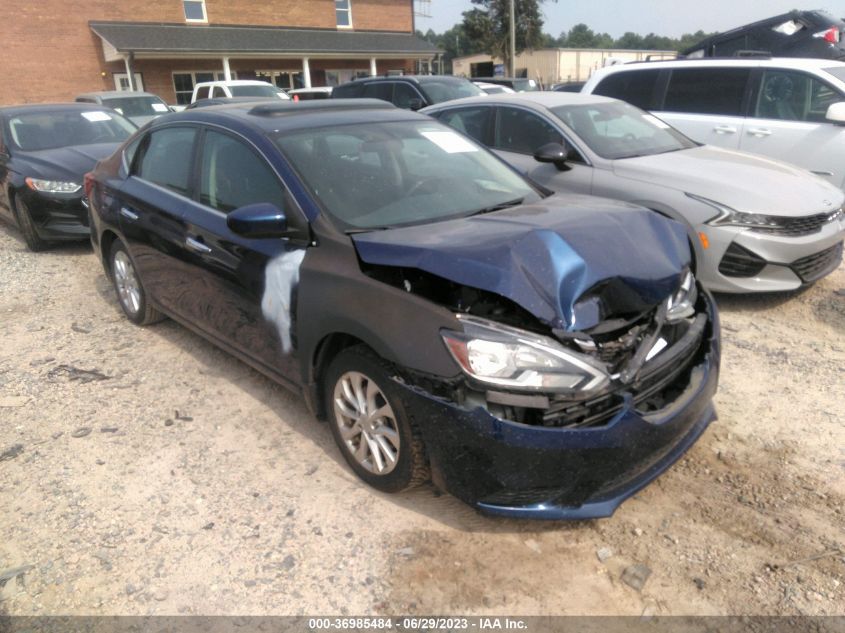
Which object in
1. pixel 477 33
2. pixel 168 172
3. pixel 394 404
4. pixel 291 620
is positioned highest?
pixel 477 33

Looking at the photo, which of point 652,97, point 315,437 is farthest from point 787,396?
point 652,97

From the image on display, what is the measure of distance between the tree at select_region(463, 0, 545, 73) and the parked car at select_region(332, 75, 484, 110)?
112ft

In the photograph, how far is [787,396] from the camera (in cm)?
380

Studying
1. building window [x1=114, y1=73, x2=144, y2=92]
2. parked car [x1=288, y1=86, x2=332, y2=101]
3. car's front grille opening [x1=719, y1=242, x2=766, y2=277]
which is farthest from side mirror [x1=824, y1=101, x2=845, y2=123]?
building window [x1=114, y1=73, x2=144, y2=92]

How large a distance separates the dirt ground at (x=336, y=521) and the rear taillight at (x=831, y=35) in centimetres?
906

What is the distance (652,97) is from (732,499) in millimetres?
6305

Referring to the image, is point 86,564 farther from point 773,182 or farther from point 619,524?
point 773,182

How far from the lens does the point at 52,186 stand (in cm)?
725

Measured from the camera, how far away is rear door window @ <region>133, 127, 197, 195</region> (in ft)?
13.4

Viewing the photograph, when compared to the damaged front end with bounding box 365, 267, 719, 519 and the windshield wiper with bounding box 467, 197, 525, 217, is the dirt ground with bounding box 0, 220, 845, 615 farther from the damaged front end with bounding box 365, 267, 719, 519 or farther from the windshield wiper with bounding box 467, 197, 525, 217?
the windshield wiper with bounding box 467, 197, 525, 217

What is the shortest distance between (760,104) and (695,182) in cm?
286

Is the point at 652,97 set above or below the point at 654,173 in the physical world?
above

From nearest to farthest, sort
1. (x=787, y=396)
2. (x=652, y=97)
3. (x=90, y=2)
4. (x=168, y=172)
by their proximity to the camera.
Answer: (x=787, y=396), (x=168, y=172), (x=652, y=97), (x=90, y=2)

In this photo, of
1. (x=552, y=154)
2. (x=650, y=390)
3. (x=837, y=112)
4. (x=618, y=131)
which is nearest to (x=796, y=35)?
(x=837, y=112)
